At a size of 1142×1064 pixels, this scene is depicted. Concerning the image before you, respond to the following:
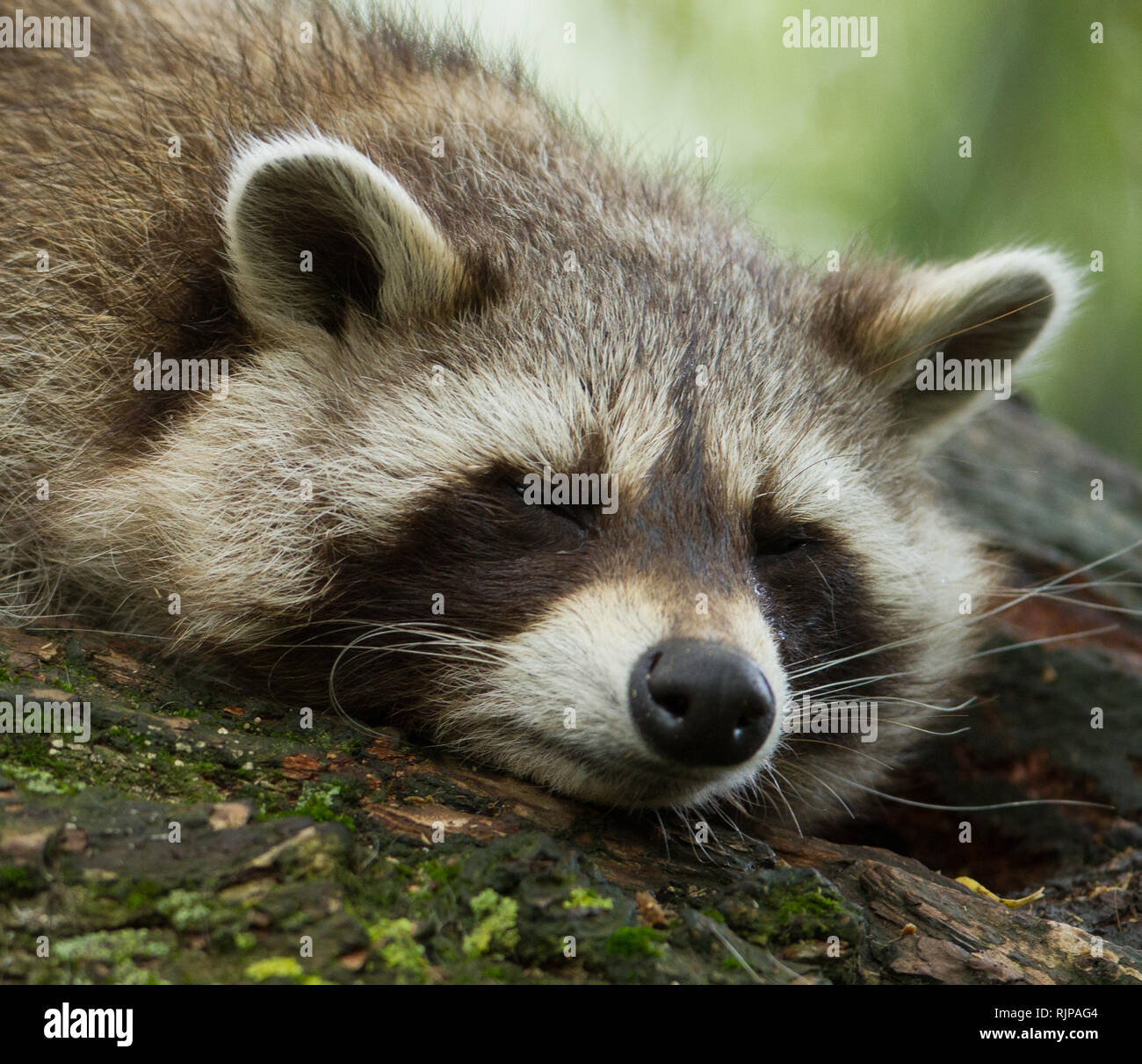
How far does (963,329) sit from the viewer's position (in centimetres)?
607

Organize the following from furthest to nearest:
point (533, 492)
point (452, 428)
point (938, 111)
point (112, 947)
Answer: point (938, 111)
point (452, 428)
point (533, 492)
point (112, 947)

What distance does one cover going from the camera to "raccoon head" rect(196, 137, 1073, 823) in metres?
4.23

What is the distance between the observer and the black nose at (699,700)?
12.7 ft

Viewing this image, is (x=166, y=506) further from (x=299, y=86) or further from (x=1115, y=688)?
(x=1115, y=688)

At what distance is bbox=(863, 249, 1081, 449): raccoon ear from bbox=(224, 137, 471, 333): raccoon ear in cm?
244

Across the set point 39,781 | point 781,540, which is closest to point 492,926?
point 39,781

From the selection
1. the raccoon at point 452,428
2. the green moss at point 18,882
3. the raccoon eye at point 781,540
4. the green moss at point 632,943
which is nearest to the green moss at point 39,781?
the green moss at point 18,882

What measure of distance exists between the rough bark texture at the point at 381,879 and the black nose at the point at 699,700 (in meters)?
0.47

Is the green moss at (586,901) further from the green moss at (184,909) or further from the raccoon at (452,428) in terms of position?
the green moss at (184,909)

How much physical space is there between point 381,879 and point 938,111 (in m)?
12.3

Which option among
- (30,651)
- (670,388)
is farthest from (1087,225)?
(30,651)

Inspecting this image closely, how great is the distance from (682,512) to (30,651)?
104 inches

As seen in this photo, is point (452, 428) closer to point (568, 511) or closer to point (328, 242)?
point (568, 511)

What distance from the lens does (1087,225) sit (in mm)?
12938
